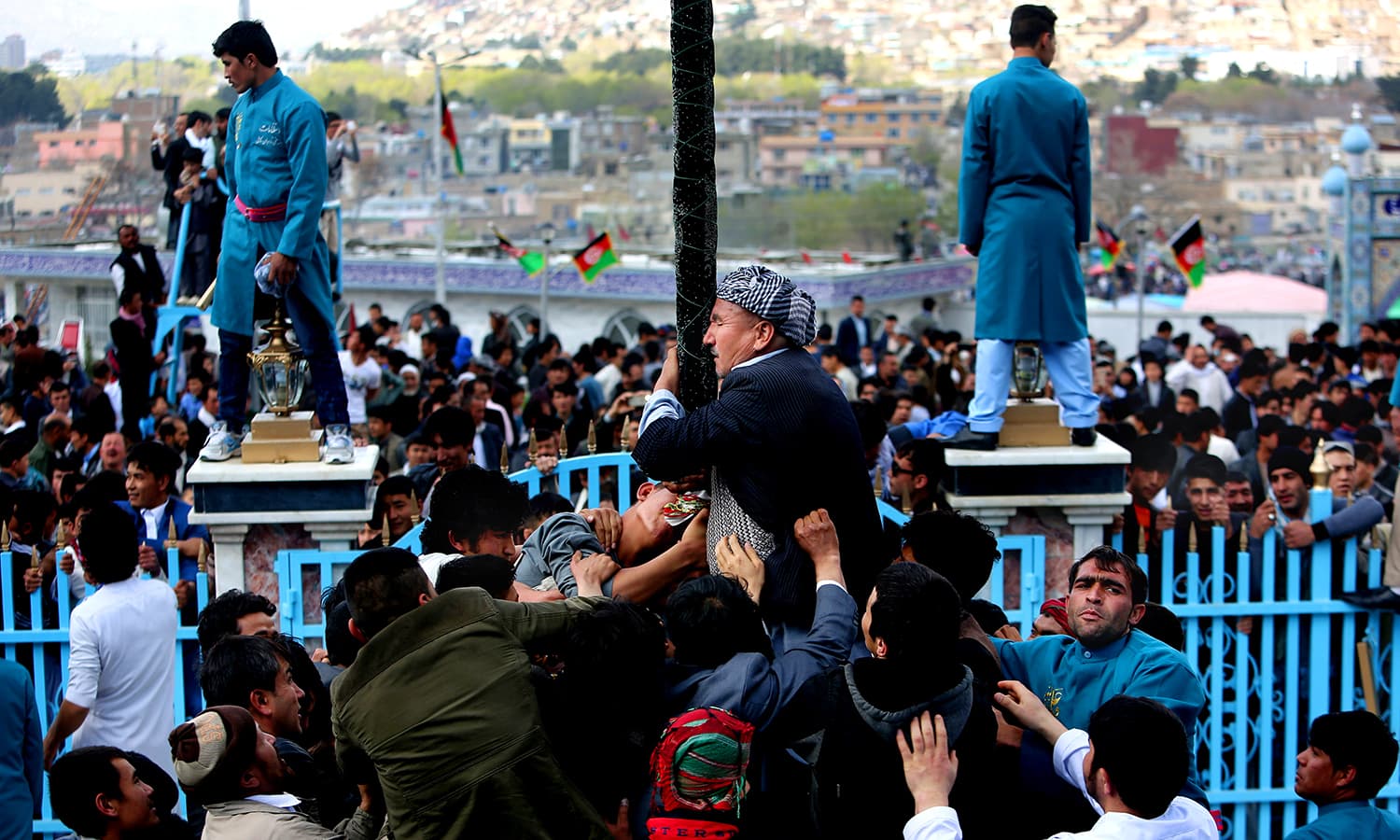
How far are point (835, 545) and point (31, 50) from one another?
29.8 meters

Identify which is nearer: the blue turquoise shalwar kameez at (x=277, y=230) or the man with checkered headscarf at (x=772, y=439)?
the man with checkered headscarf at (x=772, y=439)

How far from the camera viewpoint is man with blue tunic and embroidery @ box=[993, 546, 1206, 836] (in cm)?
393

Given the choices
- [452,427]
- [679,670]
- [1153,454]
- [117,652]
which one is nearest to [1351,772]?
[679,670]

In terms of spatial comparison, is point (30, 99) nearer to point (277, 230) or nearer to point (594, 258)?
point (594, 258)

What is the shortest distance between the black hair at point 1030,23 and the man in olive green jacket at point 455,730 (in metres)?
3.40

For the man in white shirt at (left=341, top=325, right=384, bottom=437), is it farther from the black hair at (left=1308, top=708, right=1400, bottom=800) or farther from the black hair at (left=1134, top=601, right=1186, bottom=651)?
the black hair at (left=1308, top=708, right=1400, bottom=800)

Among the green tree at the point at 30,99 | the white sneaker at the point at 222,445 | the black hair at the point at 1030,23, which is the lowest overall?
the white sneaker at the point at 222,445

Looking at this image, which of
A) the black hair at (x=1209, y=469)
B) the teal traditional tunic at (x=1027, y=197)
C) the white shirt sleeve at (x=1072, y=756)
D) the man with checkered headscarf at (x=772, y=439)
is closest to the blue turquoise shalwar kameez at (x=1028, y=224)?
the teal traditional tunic at (x=1027, y=197)

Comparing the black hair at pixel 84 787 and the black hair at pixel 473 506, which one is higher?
the black hair at pixel 473 506

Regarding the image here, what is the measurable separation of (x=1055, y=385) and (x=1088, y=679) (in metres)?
2.28

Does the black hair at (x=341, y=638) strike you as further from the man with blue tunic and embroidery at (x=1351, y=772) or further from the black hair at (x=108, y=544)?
the man with blue tunic and embroidery at (x=1351, y=772)

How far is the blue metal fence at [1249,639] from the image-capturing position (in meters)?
5.69

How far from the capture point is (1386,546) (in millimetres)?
6004

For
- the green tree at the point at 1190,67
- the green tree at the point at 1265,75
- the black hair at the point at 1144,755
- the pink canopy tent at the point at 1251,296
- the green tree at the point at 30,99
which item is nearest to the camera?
the black hair at the point at 1144,755
